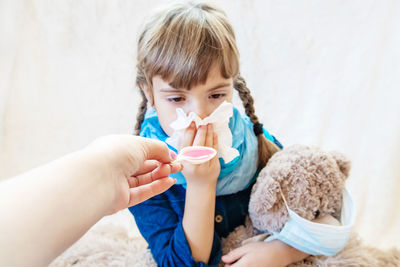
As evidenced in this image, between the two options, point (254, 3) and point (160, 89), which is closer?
point (160, 89)

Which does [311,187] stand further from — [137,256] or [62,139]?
[62,139]

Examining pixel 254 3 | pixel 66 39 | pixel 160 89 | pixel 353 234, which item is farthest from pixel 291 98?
pixel 66 39

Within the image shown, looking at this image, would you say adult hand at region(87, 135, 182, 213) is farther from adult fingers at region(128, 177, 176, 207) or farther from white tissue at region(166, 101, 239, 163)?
white tissue at region(166, 101, 239, 163)

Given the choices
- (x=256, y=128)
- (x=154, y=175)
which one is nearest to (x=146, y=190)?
(x=154, y=175)

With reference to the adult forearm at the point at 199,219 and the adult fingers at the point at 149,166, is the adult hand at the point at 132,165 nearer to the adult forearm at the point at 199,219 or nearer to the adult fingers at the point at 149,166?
the adult fingers at the point at 149,166

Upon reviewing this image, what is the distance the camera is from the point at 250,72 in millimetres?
1199

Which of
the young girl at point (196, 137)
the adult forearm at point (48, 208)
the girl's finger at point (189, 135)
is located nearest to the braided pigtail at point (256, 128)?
the young girl at point (196, 137)

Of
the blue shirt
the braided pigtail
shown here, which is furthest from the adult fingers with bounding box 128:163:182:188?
the braided pigtail

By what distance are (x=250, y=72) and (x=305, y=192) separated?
668mm

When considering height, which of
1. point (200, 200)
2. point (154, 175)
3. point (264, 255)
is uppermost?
point (154, 175)

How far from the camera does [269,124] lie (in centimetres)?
118

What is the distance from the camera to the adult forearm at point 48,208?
0.26m

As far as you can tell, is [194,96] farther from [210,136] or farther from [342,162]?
[342,162]

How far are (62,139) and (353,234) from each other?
39.2 inches
